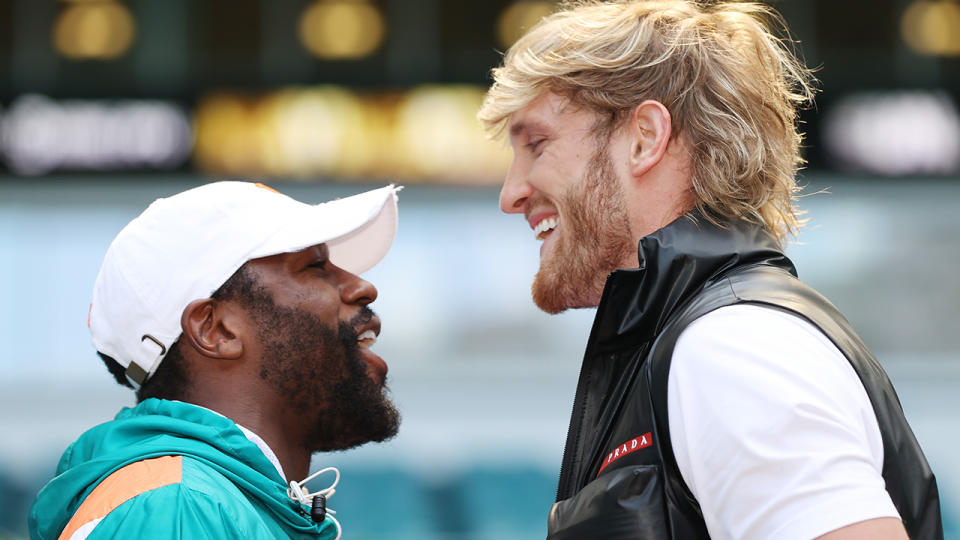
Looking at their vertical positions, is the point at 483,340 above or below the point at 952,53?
below

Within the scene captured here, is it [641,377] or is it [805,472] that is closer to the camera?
[805,472]

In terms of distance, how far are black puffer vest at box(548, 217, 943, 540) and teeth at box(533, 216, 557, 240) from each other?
459mm

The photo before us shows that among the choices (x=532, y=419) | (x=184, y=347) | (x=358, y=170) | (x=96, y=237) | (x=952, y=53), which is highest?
(x=184, y=347)

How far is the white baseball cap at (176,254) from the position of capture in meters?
2.45

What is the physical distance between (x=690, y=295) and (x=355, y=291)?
0.93 metres

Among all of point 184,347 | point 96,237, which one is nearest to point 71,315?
point 96,237

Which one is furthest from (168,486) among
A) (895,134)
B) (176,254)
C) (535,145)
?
(895,134)

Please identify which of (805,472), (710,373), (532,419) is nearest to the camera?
(805,472)

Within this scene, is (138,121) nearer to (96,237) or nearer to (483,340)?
(96,237)

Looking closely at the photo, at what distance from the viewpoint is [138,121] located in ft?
34.0

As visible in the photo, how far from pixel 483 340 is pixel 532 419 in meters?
0.98

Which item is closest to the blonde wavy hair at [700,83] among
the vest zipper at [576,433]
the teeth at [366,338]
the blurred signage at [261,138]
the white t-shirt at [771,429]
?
the vest zipper at [576,433]

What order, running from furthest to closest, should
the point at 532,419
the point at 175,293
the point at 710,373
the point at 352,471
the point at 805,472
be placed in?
the point at 532,419 → the point at 352,471 → the point at 175,293 → the point at 710,373 → the point at 805,472

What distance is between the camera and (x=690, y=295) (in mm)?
2062
